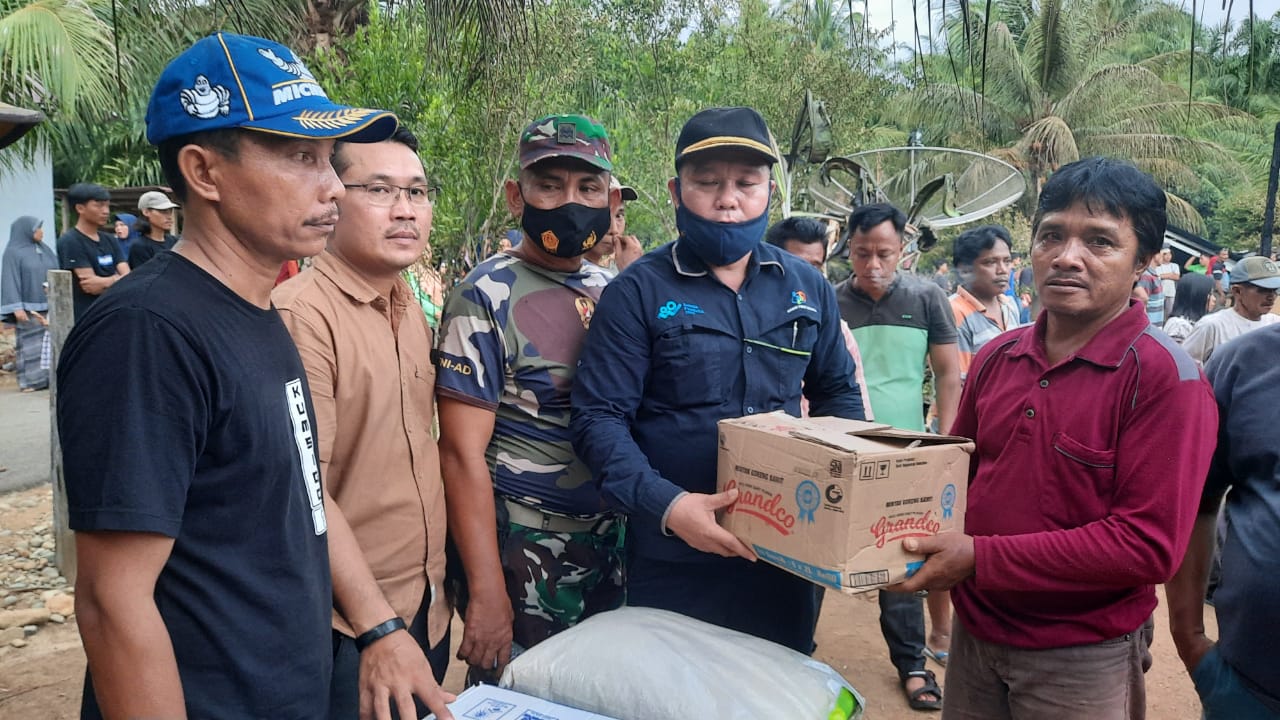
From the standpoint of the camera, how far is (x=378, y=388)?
7.02 feet

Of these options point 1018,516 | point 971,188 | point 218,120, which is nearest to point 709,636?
point 1018,516

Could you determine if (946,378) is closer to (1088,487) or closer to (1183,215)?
(1088,487)

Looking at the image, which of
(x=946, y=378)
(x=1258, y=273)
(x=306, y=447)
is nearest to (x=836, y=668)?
(x=946, y=378)

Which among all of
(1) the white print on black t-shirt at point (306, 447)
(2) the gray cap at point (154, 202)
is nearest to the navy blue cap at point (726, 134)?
(1) the white print on black t-shirt at point (306, 447)

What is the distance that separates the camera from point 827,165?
857 centimetres

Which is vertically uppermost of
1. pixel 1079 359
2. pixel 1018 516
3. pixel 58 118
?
pixel 58 118

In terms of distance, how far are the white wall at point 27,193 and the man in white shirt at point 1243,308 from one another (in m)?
16.0

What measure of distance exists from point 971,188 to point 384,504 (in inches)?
415

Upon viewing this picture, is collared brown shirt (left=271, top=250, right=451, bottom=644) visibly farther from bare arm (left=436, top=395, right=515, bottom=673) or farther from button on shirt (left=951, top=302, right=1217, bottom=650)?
button on shirt (left=951, top=302, right=1217, bottom=650)

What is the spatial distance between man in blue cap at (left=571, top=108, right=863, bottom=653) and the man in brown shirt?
1.50ft

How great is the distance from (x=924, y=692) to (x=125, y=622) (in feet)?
12.0

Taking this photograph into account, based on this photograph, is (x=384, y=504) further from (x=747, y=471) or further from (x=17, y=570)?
(x=17, y=570)

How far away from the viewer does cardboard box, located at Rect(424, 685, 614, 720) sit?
161cm

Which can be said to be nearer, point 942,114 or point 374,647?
point 374,647
